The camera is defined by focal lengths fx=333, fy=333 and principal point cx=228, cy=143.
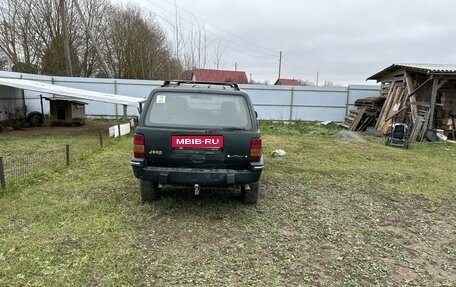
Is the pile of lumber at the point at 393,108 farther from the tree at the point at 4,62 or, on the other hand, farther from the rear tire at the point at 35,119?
the tree at the point at 4,62

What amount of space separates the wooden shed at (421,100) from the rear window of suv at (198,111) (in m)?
9.88

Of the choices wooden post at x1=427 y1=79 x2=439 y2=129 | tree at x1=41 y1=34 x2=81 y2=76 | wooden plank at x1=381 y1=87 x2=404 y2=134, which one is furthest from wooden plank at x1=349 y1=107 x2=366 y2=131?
tree at x1=41 y1=34 x2=81 y2=76

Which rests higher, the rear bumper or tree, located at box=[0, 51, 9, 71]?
tree, located at box=[0, 51, 9, 71]

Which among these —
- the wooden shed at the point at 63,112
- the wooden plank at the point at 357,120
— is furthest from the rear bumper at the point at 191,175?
the wooden plank at the point at 357,120

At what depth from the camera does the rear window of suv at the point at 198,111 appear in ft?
12.6

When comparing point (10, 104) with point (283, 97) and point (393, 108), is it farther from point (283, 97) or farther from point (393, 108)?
point (393, 108)

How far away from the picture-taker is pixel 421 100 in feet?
43.3

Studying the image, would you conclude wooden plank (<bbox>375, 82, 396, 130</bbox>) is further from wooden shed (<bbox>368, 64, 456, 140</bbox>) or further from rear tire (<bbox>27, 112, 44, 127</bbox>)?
rear tire (<bbox>27, 112, 44, 127</bbox>)

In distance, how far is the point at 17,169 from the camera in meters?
6.19

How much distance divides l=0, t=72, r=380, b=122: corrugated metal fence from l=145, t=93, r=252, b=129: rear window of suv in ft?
41.7

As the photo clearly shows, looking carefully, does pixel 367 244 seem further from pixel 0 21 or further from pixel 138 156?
pixel 0 21

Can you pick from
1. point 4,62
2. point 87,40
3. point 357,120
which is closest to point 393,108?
point 357,120

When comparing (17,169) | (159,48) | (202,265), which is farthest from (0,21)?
(202,265)

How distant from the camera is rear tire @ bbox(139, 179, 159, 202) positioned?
13.8 feet
